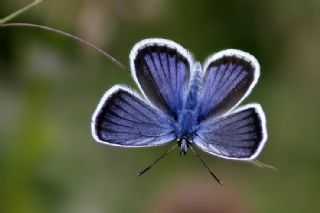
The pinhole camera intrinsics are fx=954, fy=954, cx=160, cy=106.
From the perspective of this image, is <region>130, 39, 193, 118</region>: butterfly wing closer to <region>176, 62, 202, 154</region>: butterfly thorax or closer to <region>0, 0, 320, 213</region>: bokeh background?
<region>176, 62, 202, 154</region>: butterfly thorax

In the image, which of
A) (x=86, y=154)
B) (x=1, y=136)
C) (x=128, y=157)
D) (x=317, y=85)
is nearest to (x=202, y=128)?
(x=1, y=136)

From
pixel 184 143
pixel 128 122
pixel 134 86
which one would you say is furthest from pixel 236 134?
pixel 134 86

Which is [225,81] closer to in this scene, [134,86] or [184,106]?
[184,106]

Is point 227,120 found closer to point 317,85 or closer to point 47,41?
point 47,41

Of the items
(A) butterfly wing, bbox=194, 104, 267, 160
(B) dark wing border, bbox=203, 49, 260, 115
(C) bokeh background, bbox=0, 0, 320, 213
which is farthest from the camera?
(C) bokeh background, bbox=0, 0, 320, 213

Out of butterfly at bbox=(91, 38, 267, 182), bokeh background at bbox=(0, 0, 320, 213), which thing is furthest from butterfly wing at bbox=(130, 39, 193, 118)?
bokeh background at bbox=(0, 0, 320, 213)

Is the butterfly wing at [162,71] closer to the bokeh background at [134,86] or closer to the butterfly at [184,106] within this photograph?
the butterfly at [184,106]
